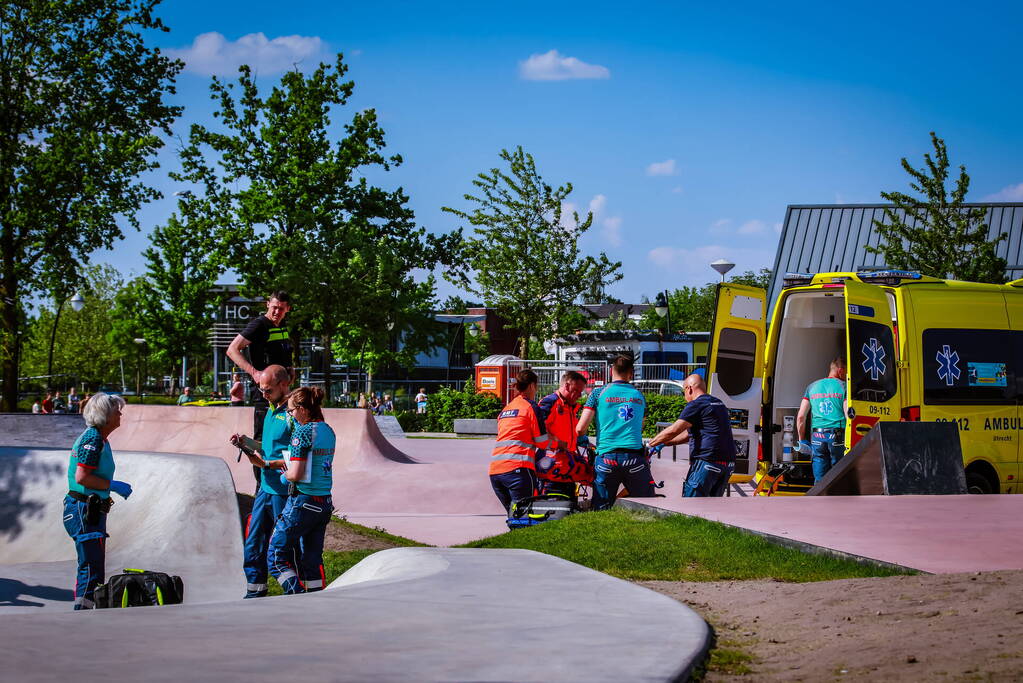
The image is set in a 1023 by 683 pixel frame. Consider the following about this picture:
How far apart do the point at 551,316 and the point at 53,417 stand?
2915 centimetres

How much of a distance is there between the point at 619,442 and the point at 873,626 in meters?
4.85

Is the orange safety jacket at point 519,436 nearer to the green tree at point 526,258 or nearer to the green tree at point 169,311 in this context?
the green tree at point 526,258

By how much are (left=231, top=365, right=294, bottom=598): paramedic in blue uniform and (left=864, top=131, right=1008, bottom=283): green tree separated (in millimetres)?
20683

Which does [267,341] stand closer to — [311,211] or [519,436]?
[519,436]

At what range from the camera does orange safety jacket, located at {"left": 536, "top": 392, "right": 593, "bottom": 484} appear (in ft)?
32.9

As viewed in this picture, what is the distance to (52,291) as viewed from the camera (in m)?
33.0

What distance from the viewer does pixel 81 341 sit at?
232 feet

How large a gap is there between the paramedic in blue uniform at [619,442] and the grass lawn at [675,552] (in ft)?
3.52

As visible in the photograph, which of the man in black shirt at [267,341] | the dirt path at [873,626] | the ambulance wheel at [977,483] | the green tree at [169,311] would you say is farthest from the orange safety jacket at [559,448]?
the green tree at [169,311]

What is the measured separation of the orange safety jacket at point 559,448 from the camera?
32.9 feet

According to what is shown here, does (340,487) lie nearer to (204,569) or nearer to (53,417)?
(53,417)

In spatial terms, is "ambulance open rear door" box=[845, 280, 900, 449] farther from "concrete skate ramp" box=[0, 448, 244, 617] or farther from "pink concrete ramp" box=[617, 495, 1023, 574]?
"concrete skate ramp" box=[0, 448, 244, 617]

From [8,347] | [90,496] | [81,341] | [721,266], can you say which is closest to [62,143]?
[8,347]

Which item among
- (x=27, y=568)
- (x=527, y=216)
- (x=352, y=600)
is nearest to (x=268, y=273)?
(x=527, y=216)
